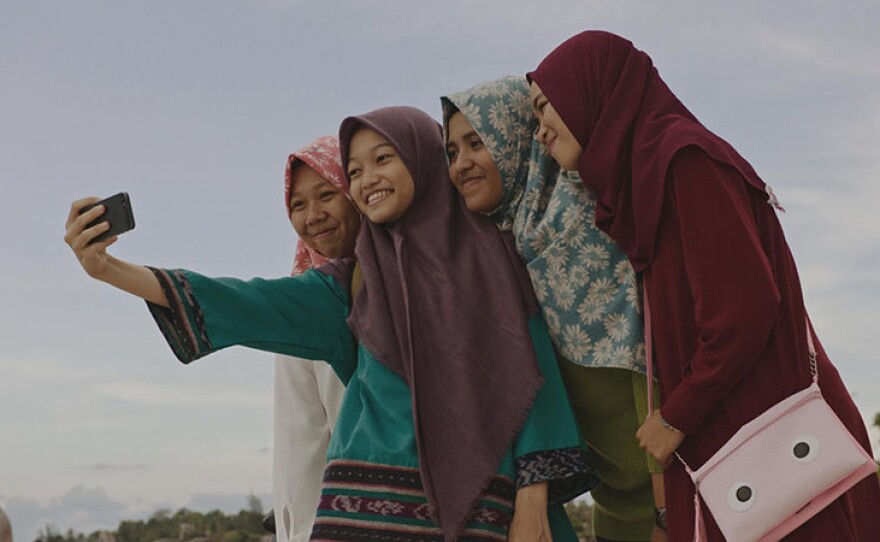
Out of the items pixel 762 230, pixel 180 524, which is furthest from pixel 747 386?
pixel 180 524

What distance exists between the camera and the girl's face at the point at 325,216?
3.69 metres

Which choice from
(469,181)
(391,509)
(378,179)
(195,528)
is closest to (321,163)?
(378,179)

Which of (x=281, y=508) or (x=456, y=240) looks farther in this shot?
(x=281, y=508)

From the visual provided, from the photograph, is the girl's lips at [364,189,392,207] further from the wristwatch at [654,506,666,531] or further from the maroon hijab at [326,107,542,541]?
the wristwatch at [654,506,666,531]

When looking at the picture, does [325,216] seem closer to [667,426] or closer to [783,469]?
[667,426]

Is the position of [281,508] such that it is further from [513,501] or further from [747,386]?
[747,386]

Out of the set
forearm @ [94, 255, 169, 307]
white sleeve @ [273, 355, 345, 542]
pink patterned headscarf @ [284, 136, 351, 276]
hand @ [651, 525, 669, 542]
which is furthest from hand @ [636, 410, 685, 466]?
forearm @ [94, 255, 169, 307]

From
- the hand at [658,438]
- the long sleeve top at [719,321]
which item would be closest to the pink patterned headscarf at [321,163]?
the long sleeve top at [719,321]

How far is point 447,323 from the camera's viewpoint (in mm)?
3258

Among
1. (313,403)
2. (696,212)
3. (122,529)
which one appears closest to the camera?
(696,212)

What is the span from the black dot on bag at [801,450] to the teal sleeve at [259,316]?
137 centimetres

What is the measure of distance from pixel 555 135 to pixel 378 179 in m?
0.56

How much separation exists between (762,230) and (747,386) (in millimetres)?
442

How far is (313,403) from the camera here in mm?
3852
